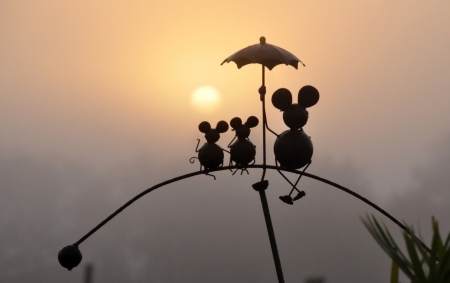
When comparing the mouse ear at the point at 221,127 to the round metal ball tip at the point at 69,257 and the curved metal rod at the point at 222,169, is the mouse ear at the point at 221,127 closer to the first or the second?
the curved metal rod at the point at 222,169

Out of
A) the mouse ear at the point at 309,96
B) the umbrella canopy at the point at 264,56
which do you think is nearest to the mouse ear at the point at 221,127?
the umbrella canopy at the point at 264,56

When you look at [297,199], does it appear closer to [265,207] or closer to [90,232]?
[265,207]

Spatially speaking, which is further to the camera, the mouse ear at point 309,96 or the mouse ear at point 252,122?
the mouse ear at point 252,122

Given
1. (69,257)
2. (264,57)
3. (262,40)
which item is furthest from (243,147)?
(69,257)

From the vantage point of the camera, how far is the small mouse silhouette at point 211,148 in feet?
36.3

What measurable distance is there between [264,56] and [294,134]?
3.96 ft

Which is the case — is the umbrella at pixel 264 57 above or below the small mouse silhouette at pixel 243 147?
above

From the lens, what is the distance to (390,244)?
778cm

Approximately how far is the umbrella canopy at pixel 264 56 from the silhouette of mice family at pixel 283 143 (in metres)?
0.46

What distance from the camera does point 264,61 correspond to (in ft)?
35.2

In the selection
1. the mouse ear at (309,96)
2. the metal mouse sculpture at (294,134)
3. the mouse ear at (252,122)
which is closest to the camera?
the metal mouse sculpture at (294,134)

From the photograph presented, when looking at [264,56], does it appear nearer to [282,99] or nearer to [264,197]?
[282,99]

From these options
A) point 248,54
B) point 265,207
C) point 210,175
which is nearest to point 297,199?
point 265,207

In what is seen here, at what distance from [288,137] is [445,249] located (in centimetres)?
330
